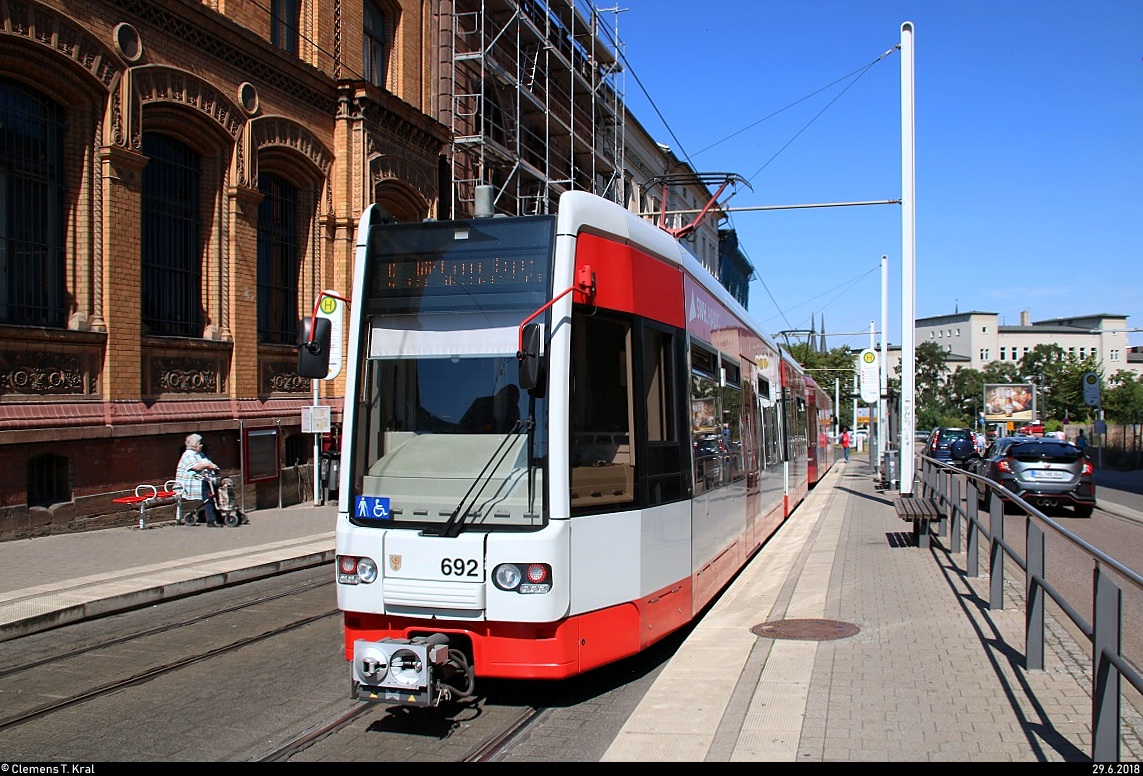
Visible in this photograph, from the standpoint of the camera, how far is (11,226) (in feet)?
47.3

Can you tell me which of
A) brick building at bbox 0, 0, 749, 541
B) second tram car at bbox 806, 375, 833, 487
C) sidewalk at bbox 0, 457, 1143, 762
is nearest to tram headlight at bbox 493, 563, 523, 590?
sidewalk at bbox 0, 457, 1143, 762

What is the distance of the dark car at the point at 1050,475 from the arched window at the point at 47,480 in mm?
17419

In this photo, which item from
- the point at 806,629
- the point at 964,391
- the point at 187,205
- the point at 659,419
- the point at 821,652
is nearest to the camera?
the point at 659,419

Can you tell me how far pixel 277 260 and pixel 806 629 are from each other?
16269 mm

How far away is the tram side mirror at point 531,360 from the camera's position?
18.7 ft

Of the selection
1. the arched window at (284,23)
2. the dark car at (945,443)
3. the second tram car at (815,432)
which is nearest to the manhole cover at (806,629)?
the second tram car at (815,432)

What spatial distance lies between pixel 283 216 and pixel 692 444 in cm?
1600

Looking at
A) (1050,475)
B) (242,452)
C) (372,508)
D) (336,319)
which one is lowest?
(1050,475)

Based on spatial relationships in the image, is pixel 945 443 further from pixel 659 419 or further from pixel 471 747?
pixel 471 747

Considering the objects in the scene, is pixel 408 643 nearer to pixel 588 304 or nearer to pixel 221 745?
pixel 221 745

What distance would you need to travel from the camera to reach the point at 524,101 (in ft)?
107

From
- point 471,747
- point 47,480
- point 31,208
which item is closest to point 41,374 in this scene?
point 47,480

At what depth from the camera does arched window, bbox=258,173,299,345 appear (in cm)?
2047

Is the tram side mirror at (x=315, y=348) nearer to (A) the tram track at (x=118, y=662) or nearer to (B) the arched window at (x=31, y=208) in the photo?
(A) the tram track at (x=118, y=662)
